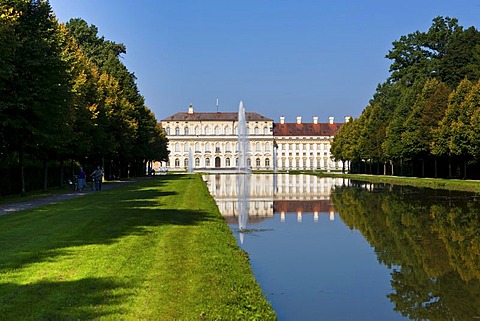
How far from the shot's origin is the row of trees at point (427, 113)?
38562mm

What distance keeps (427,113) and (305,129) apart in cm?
8343

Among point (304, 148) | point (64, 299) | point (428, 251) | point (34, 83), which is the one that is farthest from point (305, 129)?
point (64, 299)

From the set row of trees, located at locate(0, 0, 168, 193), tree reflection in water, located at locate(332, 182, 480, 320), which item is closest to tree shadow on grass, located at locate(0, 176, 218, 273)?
row of trees, located at locate(0, 0, 168, 193)

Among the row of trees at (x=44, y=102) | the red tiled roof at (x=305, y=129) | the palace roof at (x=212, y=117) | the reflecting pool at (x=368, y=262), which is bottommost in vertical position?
the reflecting pool at (x=368, y=262)

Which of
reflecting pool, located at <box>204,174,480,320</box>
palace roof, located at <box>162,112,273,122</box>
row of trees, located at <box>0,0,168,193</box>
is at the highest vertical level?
palace roof, located at <box>162,112,273,122</box>

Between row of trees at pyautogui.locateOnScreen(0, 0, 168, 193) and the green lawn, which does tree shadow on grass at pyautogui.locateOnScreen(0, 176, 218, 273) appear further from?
row of trees at pyautogui.locateOnScreen(0, 0, 168, 193)

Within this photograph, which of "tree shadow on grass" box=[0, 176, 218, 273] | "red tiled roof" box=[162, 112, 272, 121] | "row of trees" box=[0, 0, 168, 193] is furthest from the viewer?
"red tiled roof" box=[162, 112, 272, 121]

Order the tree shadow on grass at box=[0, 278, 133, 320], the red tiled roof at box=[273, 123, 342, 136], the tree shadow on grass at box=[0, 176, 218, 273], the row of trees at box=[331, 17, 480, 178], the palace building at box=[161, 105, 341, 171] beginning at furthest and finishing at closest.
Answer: the red tiled roof at box=[273, 123, 342, 136] < the palace building at box=[161, 105, 341, 171] < the row of trees at box=[331, 17, 480, 178] < the tree shadow on grass at box=[0, 176, 218, 273] < the tree shadow on grass at box=[0, 278, 133, 320]

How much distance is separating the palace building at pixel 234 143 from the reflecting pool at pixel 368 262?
104700mm

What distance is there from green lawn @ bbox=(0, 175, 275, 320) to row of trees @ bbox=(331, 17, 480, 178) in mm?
27713

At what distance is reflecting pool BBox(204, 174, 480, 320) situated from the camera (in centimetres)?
735

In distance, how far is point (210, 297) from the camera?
6395 millimetres

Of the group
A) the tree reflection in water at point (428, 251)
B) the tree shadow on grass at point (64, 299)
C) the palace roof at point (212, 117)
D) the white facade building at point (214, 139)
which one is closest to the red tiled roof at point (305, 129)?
the white facade building at point (214, 139)

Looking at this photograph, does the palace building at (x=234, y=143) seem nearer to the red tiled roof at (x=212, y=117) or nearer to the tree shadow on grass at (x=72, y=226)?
the red tiled roof at (x=212, y=117)
